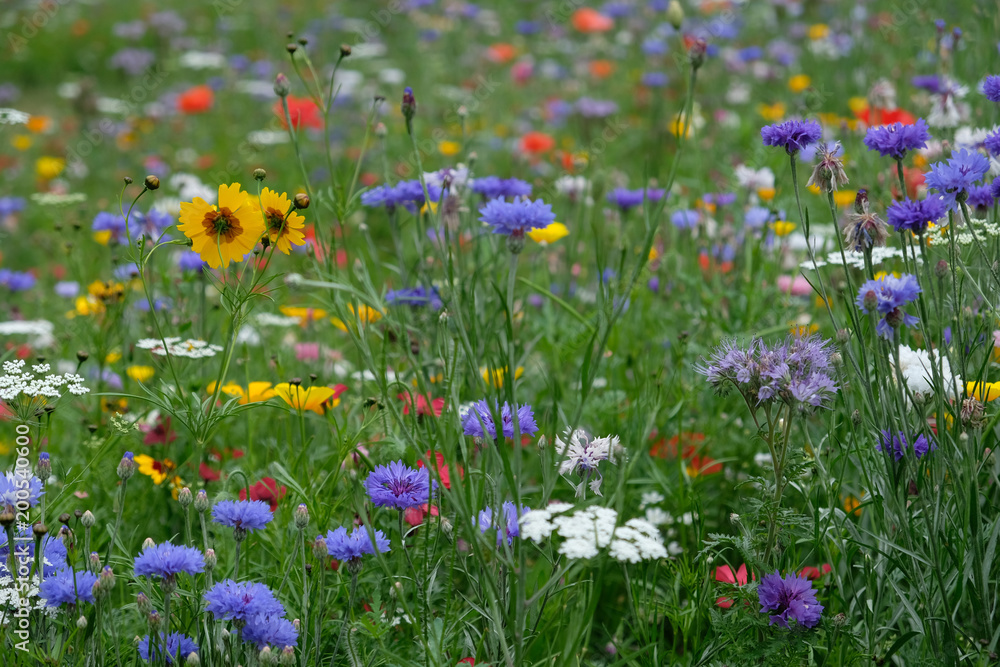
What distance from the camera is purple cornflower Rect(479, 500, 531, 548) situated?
1361mm

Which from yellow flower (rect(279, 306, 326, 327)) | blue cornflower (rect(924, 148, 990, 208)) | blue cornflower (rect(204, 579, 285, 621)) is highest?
yellow flower (rect(279, 306, 326, 327))

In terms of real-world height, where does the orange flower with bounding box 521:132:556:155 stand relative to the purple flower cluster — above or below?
above

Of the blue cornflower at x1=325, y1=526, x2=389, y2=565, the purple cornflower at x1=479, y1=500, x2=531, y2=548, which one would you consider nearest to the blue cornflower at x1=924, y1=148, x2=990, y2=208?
the purple cornflower at x1=479, y1=500, x2=531, y2=548

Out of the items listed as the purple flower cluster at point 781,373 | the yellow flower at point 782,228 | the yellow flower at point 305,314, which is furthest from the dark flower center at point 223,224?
the yellow flower at point 782,228

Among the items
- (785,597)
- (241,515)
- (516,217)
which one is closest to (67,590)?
(241,515)

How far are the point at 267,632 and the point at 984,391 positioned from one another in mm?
1333

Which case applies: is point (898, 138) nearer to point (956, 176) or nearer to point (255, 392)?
point (956, 176)

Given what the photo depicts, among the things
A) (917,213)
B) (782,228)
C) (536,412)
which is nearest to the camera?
(917,213)

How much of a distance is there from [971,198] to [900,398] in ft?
1.98

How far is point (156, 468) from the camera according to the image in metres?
2.14

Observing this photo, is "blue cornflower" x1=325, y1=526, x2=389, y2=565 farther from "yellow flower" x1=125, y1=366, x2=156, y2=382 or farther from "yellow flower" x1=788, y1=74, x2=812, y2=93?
"yellow flower" x1=788, y1=74, x2=812, y2=93

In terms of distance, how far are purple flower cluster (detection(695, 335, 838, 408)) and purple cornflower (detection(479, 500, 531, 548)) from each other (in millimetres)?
411

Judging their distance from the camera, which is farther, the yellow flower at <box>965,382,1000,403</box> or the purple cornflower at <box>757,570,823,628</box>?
the yellow flower at <box>965,382,1000,403</box>

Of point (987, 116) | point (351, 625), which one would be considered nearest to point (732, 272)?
point (987, 116)
